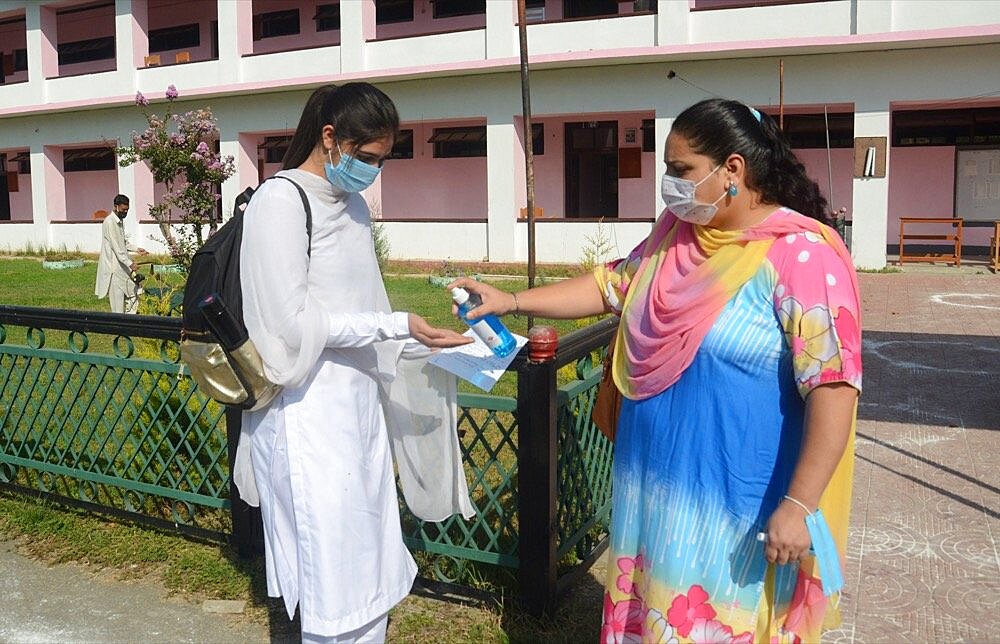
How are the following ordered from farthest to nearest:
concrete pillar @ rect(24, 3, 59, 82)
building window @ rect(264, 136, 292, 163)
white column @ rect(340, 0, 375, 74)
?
1. concrete pillar @ rect(24, 3, 59, 82)
2. building window @ rect(264, 136, 292, 163)
3. white column @ rect(340, 0, 375, 74)

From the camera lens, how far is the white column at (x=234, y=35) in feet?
66.3

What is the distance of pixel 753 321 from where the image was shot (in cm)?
208

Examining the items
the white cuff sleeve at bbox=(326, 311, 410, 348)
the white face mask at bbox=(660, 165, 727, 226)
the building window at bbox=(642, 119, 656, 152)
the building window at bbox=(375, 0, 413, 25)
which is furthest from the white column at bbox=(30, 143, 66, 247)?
the white face mask at bbox=(660, 165, 727, 226)

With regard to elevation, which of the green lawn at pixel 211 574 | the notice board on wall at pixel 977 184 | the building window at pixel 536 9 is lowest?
the green lawn at pixel 211 574

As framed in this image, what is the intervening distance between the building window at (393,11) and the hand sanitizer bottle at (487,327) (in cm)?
1965

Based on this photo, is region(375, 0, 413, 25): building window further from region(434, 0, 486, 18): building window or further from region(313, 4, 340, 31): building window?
region(313, 4, 340, 31): building window

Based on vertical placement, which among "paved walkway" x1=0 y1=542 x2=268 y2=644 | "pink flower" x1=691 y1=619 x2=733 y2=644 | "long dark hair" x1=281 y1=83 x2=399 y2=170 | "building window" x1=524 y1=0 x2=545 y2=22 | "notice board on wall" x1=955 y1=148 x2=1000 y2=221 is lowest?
"paved walkway" x1=0 y1=542 x2=268 y2=644

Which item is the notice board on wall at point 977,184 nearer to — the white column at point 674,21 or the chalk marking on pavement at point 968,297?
the white column at point 674,21

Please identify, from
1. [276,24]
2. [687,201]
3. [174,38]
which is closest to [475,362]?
[687,201]

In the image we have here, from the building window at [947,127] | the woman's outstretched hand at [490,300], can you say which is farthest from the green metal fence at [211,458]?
the building window at [947,127]

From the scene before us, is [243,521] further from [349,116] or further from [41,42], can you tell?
[41,42]

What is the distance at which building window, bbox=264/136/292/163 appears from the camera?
2242cm

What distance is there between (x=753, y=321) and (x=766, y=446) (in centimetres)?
29

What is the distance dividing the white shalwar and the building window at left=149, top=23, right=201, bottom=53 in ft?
76.7
